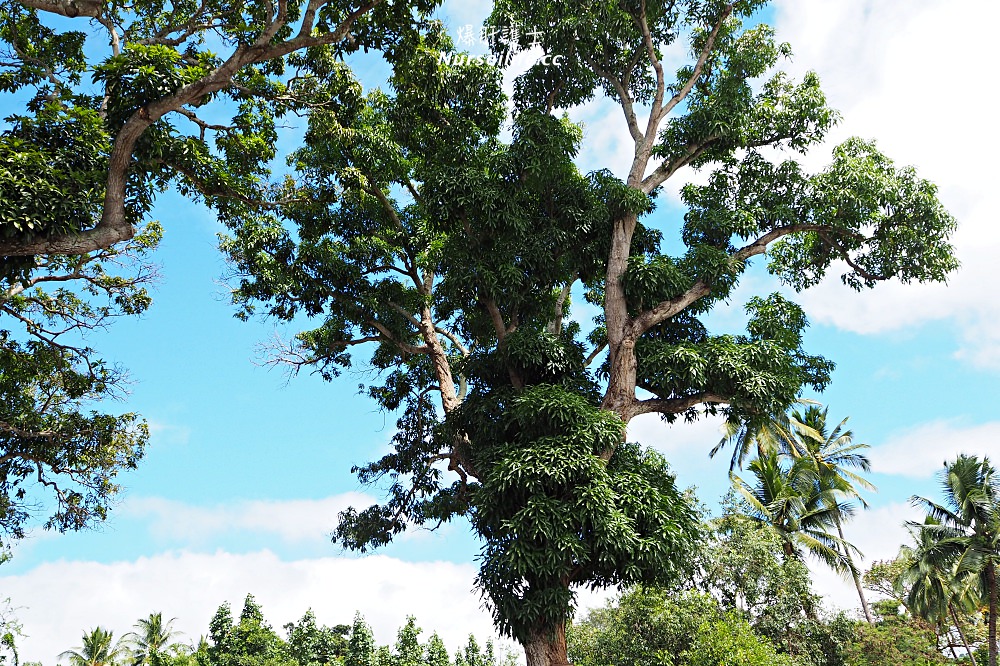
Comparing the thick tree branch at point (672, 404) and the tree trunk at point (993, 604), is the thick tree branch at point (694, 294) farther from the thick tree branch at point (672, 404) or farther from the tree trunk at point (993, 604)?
the tree trunk at point (993, 604)

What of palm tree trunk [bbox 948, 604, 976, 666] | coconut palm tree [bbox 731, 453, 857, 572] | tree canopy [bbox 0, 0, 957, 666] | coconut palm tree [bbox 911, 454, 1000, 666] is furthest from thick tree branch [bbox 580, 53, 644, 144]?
palm tree trunk [bbox 948, 604, 976, 666]

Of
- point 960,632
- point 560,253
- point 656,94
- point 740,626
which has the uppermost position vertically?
point 656,94

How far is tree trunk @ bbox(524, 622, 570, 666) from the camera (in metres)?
10.3

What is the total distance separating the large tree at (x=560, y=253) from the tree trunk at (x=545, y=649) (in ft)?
0.08

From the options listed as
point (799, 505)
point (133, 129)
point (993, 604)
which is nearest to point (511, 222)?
point (133, 129)

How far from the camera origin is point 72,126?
888 centimetres

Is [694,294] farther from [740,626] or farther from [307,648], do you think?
[307,648]

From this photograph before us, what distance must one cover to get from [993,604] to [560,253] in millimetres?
18452

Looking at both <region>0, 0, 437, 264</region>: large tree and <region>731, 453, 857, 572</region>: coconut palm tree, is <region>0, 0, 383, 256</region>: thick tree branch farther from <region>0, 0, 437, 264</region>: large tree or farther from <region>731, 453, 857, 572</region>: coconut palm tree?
<region>731, 453, 857, 572</region>: coconut palm tree

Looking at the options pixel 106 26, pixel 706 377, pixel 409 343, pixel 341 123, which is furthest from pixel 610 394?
pixel 106 26

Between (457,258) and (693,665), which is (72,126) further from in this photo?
(693,665)

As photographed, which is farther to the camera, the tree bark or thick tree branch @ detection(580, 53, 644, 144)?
thick tree branch @ detection(580, 53, 644, 144)

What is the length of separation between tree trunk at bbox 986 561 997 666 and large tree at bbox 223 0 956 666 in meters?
14.2

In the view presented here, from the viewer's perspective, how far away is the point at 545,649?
1032 cm
